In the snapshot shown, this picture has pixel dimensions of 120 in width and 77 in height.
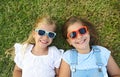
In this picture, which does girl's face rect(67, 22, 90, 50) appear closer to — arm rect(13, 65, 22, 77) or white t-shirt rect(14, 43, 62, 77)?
white t-shirt rect(14, 43, 62, 77)

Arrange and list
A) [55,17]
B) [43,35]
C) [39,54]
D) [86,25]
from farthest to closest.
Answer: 1. [55,17]
2. [39,54]
3. [86,25]
4. [43,35]

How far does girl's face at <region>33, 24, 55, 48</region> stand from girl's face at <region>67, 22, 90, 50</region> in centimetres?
20

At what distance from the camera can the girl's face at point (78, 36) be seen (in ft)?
11.4

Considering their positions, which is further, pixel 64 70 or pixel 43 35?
pixel 64 70

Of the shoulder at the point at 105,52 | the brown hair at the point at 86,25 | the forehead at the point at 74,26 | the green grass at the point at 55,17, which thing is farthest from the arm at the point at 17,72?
the shoulder at the point at 105,52

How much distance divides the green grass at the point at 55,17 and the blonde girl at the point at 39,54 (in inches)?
6.0

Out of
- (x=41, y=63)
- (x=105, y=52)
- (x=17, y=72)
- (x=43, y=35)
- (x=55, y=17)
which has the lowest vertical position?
(x=17, y=72)

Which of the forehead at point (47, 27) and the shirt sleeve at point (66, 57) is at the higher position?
the forehead at point (47, 27)

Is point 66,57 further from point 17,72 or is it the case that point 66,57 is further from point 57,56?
point 17,72

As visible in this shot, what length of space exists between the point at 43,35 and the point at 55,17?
A: 42 cm

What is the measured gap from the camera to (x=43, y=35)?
3584mm

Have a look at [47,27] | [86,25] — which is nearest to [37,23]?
[47,27]

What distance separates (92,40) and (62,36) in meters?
0.36

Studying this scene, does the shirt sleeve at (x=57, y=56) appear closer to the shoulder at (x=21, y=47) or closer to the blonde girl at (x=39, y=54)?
the blonde girl at (x=39, y=54)
